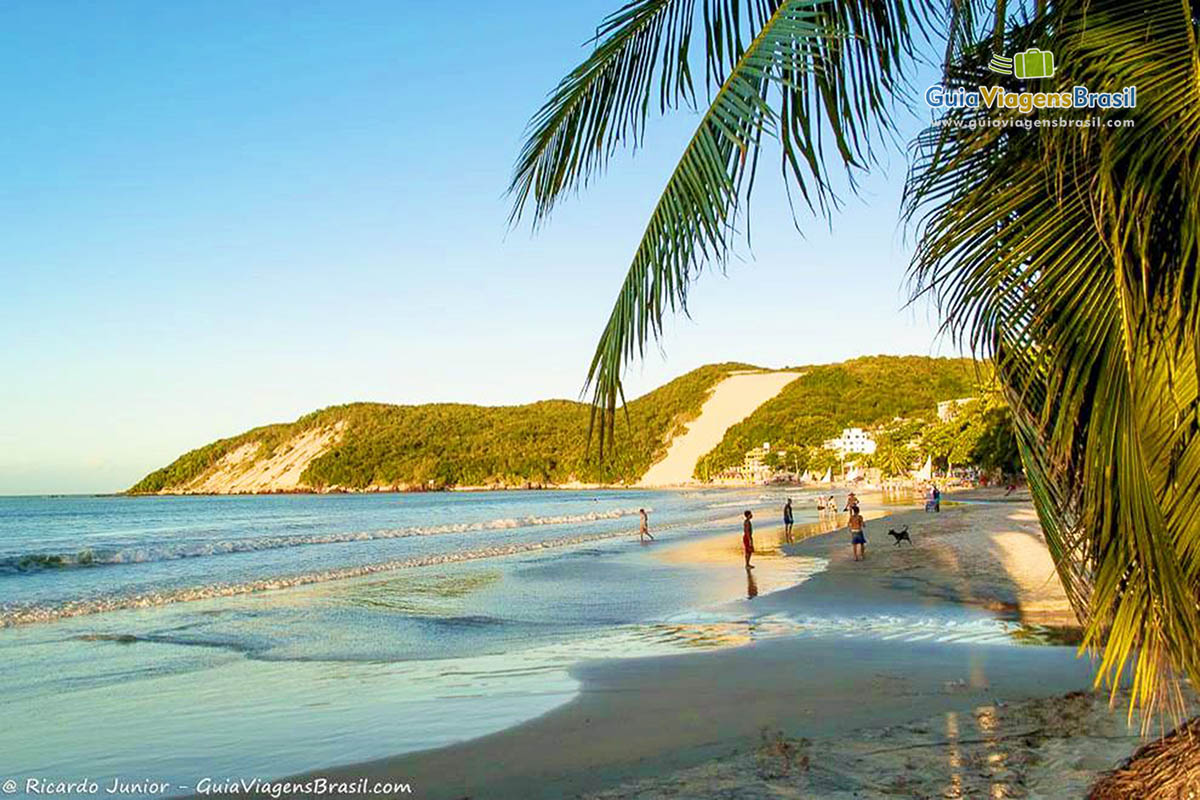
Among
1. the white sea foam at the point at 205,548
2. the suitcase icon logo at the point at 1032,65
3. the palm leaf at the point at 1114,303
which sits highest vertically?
the suitcase icon logo at the point at 1032,65

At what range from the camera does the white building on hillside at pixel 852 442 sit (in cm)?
14788

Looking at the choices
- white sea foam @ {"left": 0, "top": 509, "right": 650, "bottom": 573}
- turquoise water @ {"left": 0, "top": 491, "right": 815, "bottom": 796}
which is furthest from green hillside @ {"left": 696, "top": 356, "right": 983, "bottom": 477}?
turquoise water @ {"left": 0, "top": 491, "right": 815, "bottom": 796}

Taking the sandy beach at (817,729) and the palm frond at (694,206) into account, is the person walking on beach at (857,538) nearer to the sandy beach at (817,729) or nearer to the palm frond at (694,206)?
the sandy beach at (817,729)

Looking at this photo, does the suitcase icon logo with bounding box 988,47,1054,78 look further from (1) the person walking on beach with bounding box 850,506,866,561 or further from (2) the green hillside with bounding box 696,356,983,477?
(2) the green hillside with bounding box 696,356,983,477

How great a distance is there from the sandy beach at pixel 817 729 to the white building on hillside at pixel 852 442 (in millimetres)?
137595

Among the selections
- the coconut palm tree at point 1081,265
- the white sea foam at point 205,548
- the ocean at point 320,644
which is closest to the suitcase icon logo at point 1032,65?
the coconut palm tree at point 1081,265

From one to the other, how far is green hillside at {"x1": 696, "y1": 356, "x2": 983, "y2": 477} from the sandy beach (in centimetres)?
13330

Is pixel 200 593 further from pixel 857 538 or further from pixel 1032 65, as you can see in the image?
pixel 1032 65

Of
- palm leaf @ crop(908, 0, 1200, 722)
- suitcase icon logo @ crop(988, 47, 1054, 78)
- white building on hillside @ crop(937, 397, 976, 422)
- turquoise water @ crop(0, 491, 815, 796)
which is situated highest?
white building on hillside @ crop(937, 397, 976, 422)

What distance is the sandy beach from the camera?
548 centimetres

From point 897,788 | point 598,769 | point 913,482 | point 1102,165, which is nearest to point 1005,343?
point 1102,165

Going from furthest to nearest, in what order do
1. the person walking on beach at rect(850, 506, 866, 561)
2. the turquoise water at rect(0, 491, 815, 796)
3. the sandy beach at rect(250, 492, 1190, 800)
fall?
the person walking on beach at rect(850, 506, 866, 561)
the turquoise water at rect(0, 491, 815, 796)
the sandy beach at rect(250, 492, 1190, 800)

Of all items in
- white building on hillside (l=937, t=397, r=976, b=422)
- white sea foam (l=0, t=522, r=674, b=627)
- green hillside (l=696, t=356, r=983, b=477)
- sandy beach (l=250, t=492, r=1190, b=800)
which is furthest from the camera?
green hillside (l=696, t=356, r=983, b=477)

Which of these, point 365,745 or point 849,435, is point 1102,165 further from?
point 849,435
